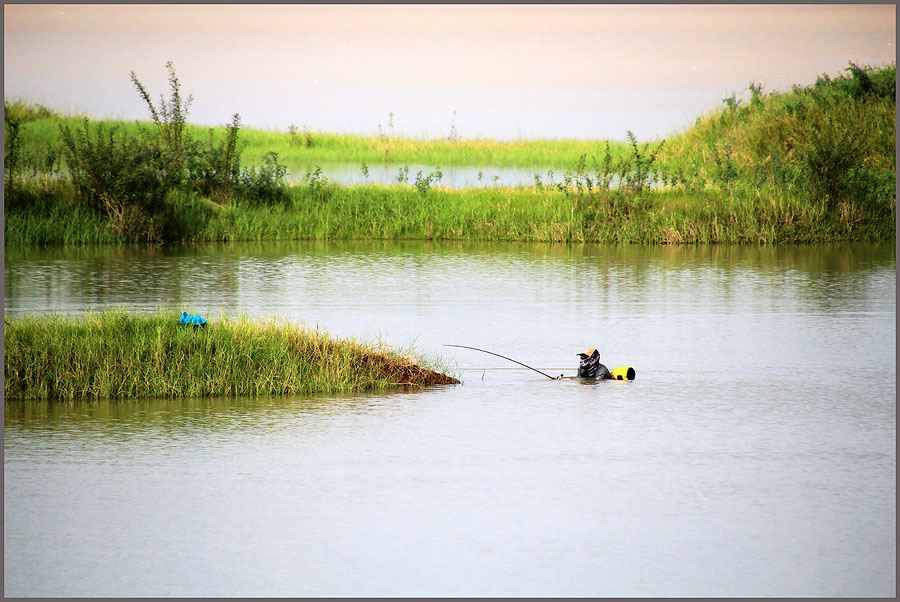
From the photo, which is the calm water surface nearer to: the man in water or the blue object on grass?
the man in water

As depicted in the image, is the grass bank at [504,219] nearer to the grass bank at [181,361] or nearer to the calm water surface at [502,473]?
the calm water surface at [502,473]

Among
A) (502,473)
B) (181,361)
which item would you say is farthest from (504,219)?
(502,473)

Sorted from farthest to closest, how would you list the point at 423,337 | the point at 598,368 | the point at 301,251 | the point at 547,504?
the point at 301,251
the point at 423,337
the point at 598,368
the point at 547,504

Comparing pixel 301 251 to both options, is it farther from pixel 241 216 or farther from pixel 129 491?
pixel 129 491

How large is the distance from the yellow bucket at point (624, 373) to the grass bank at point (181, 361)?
1648mm

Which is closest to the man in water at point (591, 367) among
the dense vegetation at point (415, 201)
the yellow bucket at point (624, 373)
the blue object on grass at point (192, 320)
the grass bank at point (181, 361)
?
the yellow bucket at point (624, 373)

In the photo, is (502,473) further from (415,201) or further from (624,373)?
(415,201)

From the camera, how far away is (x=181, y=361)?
988 cm

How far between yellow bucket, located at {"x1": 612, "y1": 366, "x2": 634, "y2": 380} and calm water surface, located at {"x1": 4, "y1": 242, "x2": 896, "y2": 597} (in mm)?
197

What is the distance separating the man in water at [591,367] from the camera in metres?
10.6

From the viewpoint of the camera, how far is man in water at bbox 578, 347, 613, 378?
10.6m

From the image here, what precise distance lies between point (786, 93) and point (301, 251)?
21.4 meters

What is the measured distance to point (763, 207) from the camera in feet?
81.5

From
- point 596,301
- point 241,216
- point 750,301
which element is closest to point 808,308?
point 750,301
